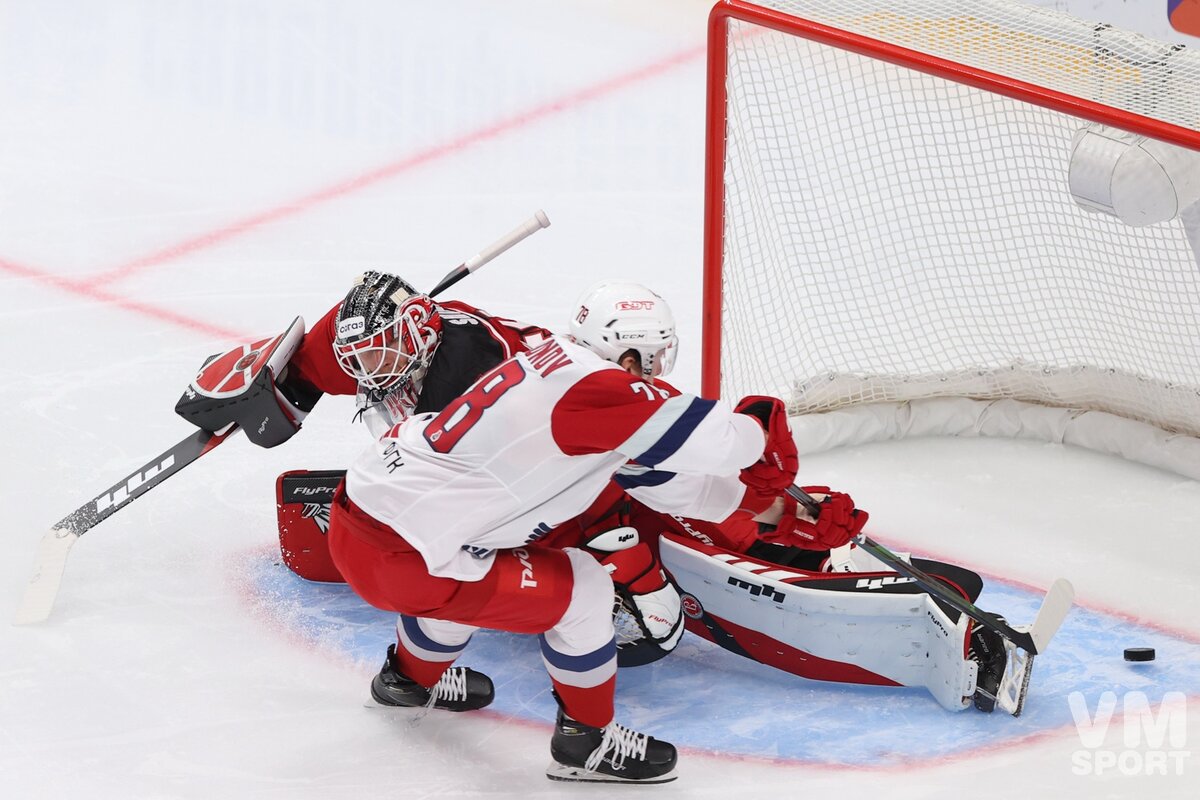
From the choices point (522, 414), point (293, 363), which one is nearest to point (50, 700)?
point (293, 363)

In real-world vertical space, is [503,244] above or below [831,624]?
above

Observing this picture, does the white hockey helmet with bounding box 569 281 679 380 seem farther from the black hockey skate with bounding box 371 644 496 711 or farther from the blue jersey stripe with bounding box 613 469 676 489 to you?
the black hockey skate with bounding box 371 644 496 711

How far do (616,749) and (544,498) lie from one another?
0.46 metres

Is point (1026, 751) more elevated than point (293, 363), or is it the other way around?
point (293, 363)

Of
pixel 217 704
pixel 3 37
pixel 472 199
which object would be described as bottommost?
pixel 217 704

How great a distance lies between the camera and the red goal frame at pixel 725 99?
2.85 meters

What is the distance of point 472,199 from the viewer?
5.22m

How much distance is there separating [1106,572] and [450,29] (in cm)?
401

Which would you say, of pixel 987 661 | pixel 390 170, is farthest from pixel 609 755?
pixel 390 170

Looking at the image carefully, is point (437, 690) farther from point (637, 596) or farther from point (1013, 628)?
point (1013, 628)

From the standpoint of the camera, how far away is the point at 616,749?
2.65 m

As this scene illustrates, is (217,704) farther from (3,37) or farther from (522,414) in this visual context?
(3,37)

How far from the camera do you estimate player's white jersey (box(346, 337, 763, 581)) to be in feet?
7.84

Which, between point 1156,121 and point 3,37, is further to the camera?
point 3,37
